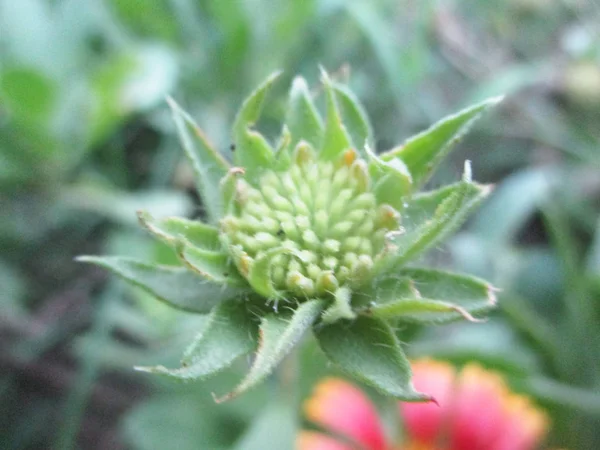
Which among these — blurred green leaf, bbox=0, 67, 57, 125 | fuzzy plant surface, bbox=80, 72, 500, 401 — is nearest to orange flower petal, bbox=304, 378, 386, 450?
fuzzy plant surface, bbox=80, 72, 500, 401

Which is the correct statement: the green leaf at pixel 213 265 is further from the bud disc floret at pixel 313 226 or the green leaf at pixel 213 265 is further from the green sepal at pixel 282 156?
the green sepal at pixel 282 156

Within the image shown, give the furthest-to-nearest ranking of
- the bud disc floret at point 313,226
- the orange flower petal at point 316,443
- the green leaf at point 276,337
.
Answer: the orange flower petal at point 316,443
the bud disc floret at point 313,226
the green leaf at point 276,337

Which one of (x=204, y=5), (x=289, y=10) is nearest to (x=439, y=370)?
(x=289, y=10)

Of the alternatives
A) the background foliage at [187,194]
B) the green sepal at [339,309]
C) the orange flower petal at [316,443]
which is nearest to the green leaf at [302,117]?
the green sepal at [339,309]

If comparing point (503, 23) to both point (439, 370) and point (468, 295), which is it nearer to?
point (439, 370)

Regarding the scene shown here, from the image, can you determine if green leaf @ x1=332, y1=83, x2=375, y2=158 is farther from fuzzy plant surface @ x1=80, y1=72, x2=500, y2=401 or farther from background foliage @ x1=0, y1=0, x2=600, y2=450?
background foliage @ x1=0, y1=0, x2=600, y2=450

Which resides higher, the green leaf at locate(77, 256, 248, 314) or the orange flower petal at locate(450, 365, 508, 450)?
the green leaf at locate(77, 256, 248, 314)
